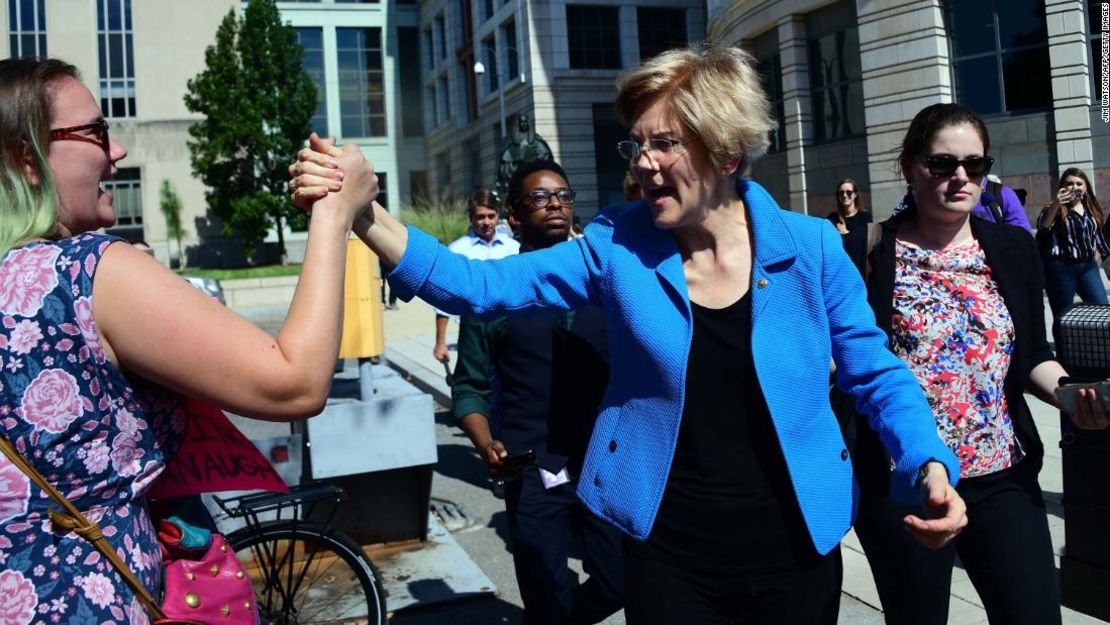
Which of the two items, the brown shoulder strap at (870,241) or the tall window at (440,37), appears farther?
the tall window at (440,37)

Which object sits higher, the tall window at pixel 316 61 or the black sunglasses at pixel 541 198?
the tall window at pixel 316 61

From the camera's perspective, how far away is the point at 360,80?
55.2 metres

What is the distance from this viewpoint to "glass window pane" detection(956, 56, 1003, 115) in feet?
69.8

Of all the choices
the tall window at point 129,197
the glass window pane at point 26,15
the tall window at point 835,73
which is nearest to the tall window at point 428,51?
the tall window at point 129,197

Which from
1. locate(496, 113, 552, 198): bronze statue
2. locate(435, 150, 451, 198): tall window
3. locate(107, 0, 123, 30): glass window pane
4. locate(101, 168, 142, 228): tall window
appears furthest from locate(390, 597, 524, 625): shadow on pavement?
locate(435, 150, 451, 198): tall window

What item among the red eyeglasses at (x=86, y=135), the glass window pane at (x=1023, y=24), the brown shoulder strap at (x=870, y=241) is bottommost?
the brown shoulder strap at (x=870, y=241)

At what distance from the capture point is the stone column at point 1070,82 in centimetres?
1939

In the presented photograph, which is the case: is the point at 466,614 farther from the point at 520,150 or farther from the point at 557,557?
the point at 520,150

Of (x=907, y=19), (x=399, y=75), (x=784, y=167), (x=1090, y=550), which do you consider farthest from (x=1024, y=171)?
(x=399, y=75)

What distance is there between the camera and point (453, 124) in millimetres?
51781

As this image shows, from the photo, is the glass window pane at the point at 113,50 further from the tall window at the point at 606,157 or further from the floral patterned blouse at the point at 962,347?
the floral patterned blouse at the point at 962,347

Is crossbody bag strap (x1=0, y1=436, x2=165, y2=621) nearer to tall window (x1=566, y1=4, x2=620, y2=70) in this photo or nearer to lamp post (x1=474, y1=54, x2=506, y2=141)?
lamp post (x1=474, y1=54, x2=506, y2=141)

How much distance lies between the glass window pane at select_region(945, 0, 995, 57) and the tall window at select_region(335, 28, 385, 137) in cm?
3894

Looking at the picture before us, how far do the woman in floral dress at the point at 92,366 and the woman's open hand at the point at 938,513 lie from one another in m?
1.39
